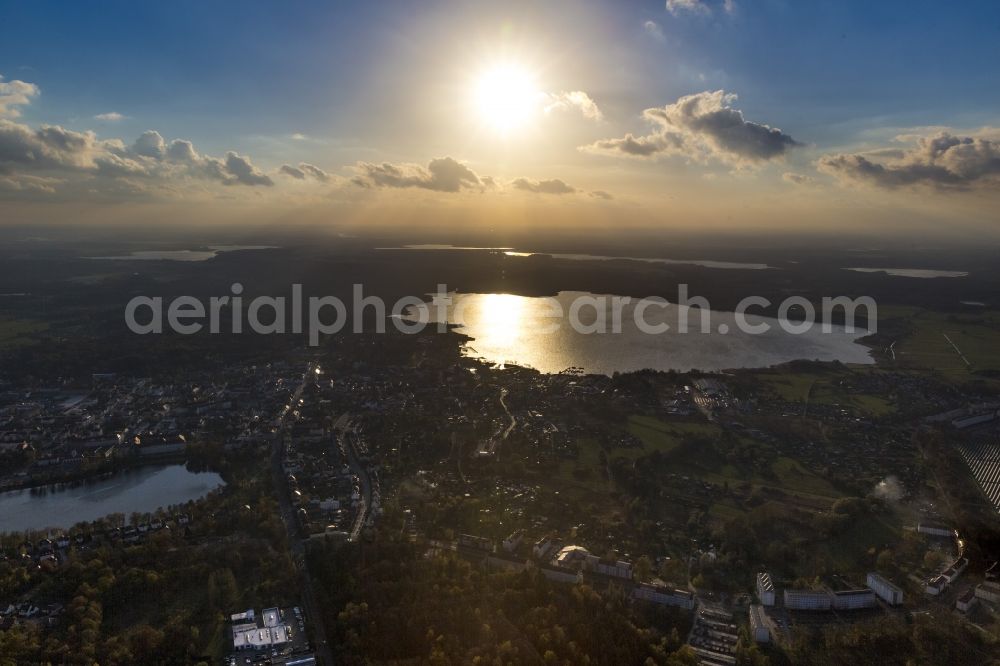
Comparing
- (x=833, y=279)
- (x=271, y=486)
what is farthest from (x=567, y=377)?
(x=833, y=279)

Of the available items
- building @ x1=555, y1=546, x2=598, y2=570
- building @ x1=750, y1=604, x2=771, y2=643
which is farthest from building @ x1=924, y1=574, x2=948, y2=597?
building @ x1=555, y1=546, x2=598, y2=570

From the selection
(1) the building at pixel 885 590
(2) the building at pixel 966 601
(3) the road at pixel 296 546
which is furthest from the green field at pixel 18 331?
(2) the building at pixel 966 601

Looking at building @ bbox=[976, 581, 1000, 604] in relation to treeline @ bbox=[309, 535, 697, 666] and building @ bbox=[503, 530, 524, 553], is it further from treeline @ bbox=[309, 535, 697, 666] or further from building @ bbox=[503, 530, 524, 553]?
building @ bbox=[503, 530, 524, 553]

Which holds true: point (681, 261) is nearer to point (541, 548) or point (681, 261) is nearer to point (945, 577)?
point (945, 577)

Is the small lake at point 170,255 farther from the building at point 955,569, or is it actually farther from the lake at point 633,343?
the building at point 955,569

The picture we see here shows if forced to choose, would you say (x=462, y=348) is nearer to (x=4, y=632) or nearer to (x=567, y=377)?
(x=567, y=377)

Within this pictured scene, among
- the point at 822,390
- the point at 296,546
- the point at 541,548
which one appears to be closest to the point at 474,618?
the point at 541,548
